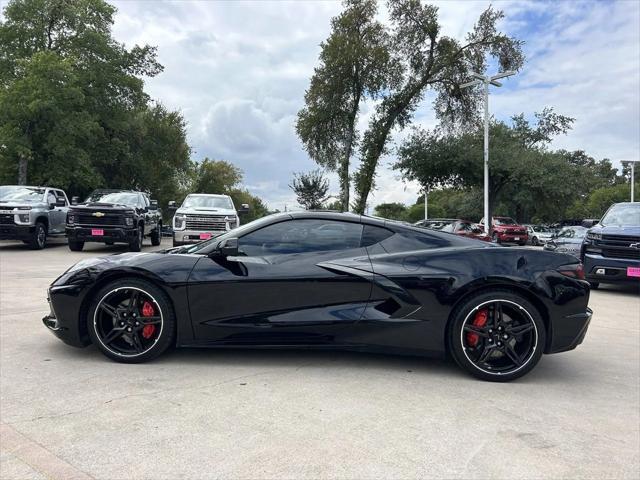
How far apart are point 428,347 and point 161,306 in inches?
82.9

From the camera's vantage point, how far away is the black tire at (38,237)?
13496 mm

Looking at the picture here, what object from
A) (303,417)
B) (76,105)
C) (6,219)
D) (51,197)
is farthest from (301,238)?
(76,105)

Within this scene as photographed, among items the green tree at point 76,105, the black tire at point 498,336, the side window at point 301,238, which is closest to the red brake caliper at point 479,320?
the black tire at point 498,336

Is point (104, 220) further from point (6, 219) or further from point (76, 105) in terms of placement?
point (76, 105)

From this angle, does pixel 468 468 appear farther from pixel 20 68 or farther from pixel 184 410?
pixel 20 68

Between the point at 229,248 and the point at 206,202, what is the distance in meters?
11.7

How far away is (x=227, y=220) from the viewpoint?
14273mm

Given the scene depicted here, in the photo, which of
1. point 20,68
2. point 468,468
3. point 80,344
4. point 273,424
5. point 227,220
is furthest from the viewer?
point 20,68

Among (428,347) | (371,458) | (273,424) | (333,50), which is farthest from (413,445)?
(333,50)

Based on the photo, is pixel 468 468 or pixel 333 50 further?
pixel 333 50

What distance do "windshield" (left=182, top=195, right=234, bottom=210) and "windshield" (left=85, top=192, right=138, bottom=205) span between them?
1.49 m

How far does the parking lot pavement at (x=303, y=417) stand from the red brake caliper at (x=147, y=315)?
241mm

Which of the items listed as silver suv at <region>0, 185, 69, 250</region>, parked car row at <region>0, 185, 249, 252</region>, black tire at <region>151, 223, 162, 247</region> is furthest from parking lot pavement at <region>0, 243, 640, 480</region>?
black tire at <region>151, 223, 162, 247</region>

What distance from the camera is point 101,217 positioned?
13.1 metres
